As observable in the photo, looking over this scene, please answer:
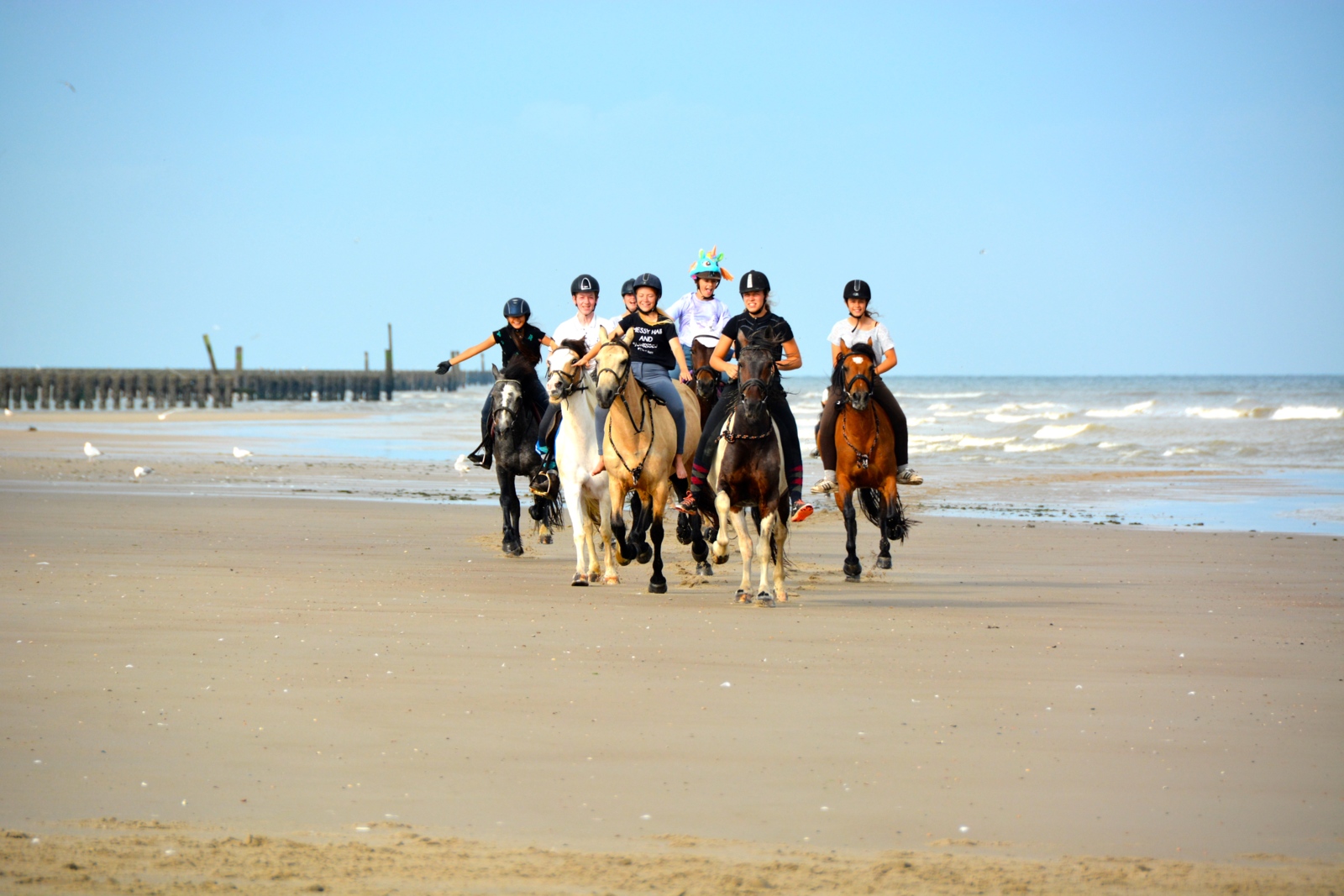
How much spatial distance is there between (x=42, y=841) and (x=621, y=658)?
11.8ft

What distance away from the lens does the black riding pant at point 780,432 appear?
10.4m

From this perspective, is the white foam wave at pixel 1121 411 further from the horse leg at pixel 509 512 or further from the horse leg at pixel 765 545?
the horse leg at pixel 765 545

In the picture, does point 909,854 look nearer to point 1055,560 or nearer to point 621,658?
point 621,658

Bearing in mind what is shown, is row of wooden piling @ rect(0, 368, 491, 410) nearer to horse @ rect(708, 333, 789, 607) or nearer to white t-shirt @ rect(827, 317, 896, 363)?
white t-shirt @ rect(827, 317, 896, 363)

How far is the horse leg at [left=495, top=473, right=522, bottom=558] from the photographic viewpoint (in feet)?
43.4

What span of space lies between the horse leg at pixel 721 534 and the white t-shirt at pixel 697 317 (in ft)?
6.26

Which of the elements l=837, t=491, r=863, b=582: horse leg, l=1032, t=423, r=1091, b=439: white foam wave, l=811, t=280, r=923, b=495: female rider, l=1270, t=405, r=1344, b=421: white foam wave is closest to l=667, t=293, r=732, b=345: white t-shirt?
l=811, t=280, r=923, b=495: female rider

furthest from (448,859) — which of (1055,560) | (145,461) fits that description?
(145,461)

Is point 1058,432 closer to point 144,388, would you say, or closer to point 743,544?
point 743,544

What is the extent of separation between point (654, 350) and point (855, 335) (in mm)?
1950

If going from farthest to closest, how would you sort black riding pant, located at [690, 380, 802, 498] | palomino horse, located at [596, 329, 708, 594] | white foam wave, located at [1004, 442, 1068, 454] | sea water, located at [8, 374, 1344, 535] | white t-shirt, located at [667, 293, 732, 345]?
white foam wave, located at [1004, 442, 1068, 454] < sea water, located at [8, 374, 1344, 535] < white t-shirt, located at [667, 293, 732, 345] < palomino horse, located at [596, 329, 708, 594] < black riding pant, located at [690, 380, 802, 498]

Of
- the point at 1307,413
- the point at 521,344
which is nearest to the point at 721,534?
the point at 521,344

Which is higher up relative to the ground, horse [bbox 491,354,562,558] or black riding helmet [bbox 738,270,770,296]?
black riding helmet [bbox 738,270,770,296]

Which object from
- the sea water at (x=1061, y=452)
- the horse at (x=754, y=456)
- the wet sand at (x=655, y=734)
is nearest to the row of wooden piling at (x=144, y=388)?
the sea water at (x=1061, y=452)
